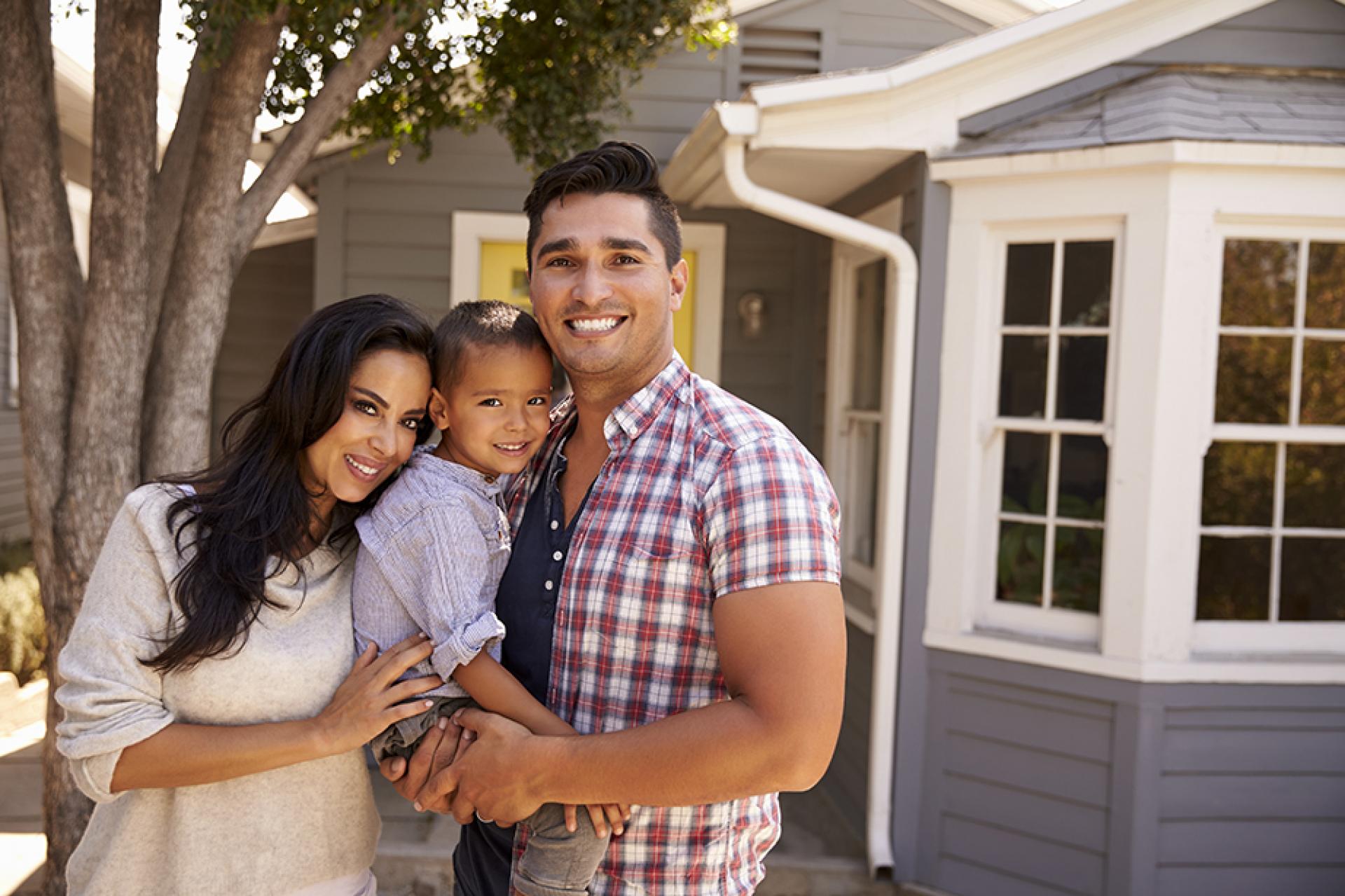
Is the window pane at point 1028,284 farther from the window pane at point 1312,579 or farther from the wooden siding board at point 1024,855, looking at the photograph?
the wooden siding board at point 1024,855

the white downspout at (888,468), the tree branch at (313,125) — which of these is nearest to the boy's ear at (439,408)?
the tree branch at (313,125)

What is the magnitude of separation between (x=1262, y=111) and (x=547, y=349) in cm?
309

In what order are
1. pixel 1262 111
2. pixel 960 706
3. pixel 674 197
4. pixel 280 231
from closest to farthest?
pixel 1262 111 → pixel 960 706 → pixel 674 197 → pixel 280 231

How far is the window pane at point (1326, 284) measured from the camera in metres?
3.86

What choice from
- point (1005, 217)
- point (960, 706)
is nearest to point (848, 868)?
point (960, 706)

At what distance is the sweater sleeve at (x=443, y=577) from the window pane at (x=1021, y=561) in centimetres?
276

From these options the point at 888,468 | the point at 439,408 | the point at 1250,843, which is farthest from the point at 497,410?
the point at 1250,843

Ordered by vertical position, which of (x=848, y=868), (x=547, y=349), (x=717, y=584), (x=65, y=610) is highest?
(x=547, y=349)

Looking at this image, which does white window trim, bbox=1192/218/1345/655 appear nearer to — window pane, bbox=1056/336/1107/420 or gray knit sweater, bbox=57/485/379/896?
window pane, bbox=1056/336/1107/420

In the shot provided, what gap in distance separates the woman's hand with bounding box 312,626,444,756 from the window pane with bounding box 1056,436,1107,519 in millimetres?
2889

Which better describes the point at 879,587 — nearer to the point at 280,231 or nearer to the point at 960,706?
the point at 960,706

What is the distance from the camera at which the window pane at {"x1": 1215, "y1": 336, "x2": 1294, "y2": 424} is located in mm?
3875

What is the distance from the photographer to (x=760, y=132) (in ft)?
13.1

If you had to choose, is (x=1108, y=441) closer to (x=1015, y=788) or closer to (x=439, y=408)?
(x=1015, y=788)
